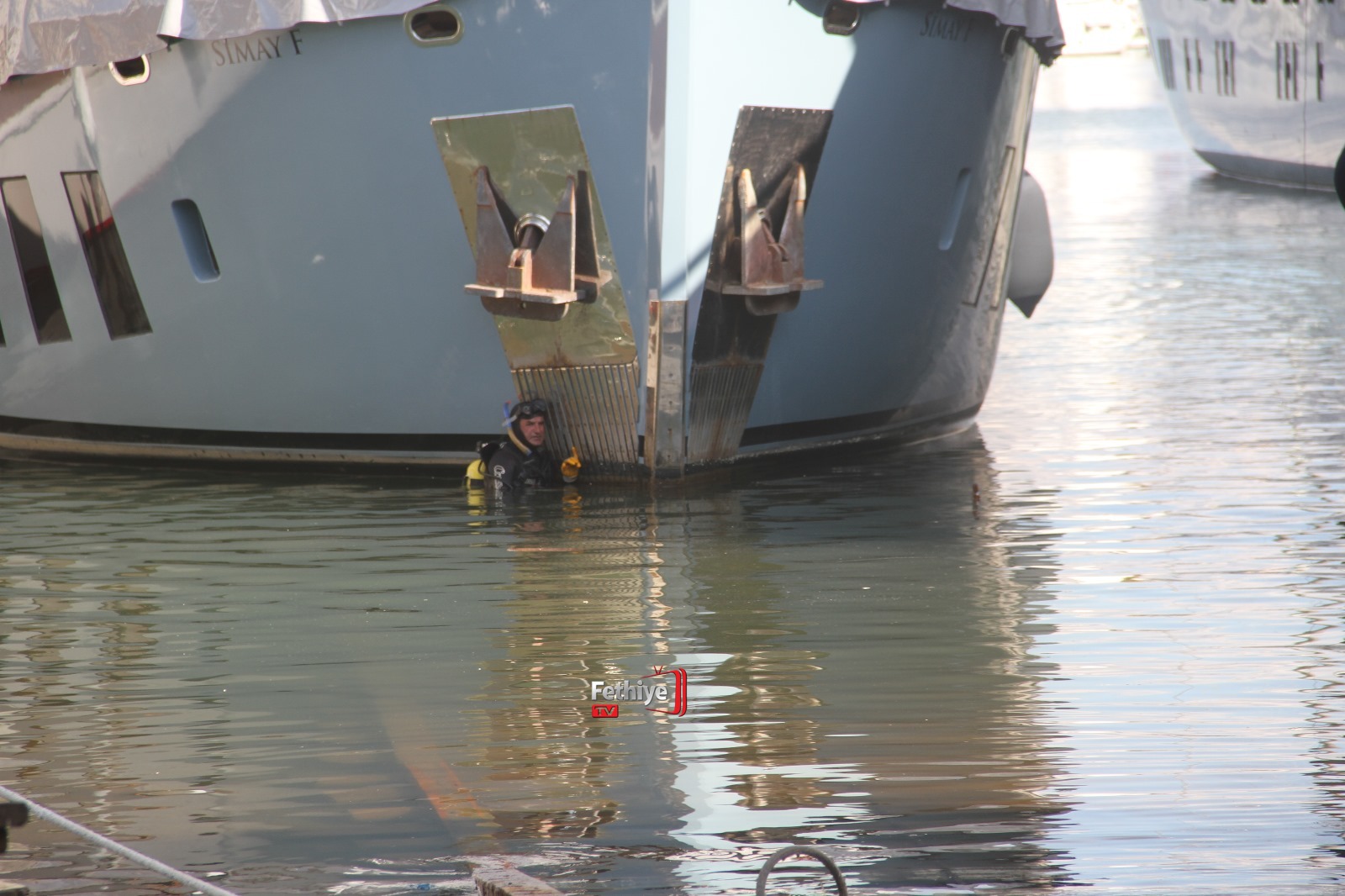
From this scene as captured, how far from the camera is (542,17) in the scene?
9633 millimetres

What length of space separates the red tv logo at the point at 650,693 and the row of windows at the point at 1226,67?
2693 centimetres

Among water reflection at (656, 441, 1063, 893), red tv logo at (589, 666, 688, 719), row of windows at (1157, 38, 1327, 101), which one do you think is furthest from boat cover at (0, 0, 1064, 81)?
row of windows at (1157, 38, 1327, 101)

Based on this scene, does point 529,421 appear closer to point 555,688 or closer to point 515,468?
point 515,468

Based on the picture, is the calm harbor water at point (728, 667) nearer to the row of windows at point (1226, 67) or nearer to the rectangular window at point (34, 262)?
the rectangular window at point (34, 262)

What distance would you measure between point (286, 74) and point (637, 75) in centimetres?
200

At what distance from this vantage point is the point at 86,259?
37.1 feet

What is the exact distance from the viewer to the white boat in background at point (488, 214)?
9719mm

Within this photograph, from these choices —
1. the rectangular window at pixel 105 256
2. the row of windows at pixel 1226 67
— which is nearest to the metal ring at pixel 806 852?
the rectangular window at pixel 105 256

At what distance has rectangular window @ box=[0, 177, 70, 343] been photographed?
11516 mm

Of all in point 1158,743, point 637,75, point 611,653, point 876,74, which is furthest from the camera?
point 876,74

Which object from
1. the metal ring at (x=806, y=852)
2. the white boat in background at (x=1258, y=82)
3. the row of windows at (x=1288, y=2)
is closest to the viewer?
the metal ring at (x=806, y=852)

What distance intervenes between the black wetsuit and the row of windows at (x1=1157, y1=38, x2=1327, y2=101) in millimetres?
23889

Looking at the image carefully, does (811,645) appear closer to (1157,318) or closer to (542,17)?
(542,17)

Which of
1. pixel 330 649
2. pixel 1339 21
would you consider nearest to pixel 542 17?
pixel 330 649
